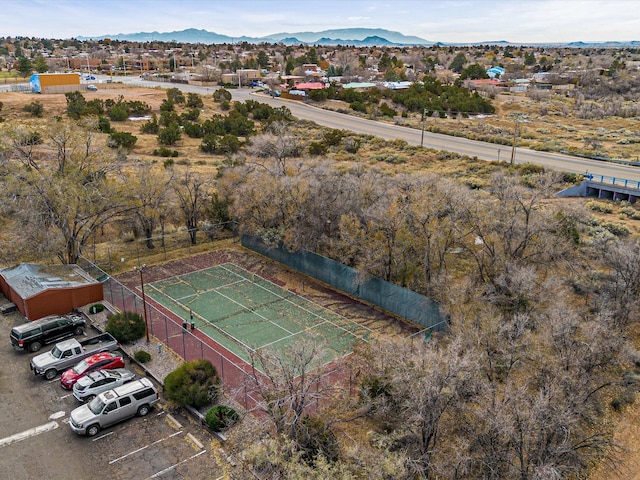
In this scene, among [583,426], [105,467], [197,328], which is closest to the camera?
[105,467]

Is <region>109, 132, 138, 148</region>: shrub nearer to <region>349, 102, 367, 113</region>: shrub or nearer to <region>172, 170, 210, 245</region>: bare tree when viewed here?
<region>172, 170, 210, 245</region>: bare tree

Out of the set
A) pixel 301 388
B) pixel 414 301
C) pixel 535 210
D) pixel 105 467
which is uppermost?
pixel 535 210

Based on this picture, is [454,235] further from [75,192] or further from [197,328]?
[75,192]

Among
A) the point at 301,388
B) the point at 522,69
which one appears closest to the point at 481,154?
the point at 301,388

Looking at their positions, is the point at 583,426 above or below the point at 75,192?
below

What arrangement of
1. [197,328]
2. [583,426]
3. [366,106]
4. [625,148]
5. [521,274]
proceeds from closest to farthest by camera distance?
[583,426] → [521,274] → [197,328] → [625,148] → [366,106]

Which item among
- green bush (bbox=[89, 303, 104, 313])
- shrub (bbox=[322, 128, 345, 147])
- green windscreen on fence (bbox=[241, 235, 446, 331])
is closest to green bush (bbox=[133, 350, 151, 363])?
green bush (bbox=[89, 303, 104, 313])

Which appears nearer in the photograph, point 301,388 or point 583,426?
point 301,388
